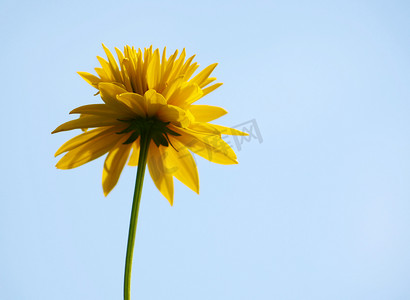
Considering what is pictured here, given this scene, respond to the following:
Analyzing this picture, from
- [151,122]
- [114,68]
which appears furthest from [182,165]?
[114,68]

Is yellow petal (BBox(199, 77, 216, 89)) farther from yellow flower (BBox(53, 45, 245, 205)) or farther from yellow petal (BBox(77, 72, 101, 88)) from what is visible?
yellow petal (BBox(77, 72, 101, 88))

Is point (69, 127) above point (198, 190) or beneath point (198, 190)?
above

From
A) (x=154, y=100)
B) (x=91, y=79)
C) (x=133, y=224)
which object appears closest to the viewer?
(x=133, y=224)

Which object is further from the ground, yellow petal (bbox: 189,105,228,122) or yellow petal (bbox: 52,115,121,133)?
yellow petal (bbox: 189,105,228,122)

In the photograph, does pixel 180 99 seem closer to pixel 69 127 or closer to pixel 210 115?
pixel 210 115

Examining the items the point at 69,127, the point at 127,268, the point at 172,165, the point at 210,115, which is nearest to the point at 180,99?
the point at 210,115

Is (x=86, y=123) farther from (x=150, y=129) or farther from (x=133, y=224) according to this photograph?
(x=133, y=224)

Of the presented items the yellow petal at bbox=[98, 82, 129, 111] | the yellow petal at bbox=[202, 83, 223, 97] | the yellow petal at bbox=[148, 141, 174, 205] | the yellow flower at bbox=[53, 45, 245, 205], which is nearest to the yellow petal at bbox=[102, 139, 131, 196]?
the yellow flower at bbox=[53, 45, 245, 205]
